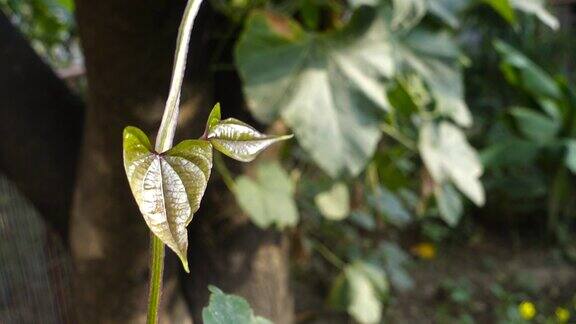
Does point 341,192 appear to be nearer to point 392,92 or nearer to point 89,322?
point 392,92

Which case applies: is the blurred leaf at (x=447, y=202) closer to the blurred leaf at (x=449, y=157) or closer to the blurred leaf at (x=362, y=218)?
the blurred leaf at (x=449, y=157)

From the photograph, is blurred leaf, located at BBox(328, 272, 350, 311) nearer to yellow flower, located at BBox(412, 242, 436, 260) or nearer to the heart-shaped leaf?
yellow flower, located at BBox(412, 242, 436, 260)

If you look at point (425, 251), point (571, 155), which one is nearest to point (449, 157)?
point (571, 155)

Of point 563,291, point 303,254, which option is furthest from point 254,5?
point 563,291

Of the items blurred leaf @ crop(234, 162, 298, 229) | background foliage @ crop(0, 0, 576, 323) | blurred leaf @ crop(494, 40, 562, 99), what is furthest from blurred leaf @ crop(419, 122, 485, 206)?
blurred leaf @ crop(494, 40, 562, 99)

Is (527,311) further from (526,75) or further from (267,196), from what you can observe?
(267,196)

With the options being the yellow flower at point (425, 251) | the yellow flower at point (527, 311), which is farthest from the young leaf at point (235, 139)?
the yellow flower at point (425, 251)
